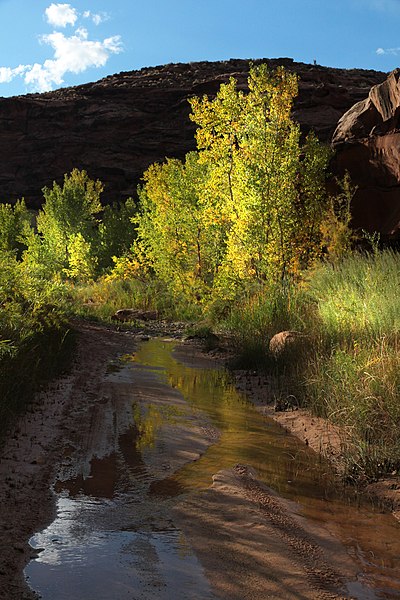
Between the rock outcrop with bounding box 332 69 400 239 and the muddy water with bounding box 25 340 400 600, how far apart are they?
34.3 ft

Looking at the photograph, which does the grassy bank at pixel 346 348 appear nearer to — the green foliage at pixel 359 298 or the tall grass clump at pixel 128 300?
the green foliage at pixel 359 298

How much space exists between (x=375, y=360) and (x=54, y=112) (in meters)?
66.5

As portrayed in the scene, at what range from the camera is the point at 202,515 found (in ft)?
14.0

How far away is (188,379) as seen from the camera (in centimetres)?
1019

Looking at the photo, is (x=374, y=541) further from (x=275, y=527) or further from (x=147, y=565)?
(x=147, y=565)

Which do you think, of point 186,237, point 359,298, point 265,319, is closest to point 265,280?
point 265,319

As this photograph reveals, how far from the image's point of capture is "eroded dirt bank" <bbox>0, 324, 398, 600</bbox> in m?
3.30

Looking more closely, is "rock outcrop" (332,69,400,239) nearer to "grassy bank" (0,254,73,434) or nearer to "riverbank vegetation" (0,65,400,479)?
"riverbank vegetation" (0,65,400,479)

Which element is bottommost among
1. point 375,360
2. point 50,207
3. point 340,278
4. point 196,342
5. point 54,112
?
point 196,342

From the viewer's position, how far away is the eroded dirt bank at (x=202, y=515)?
3.30 m

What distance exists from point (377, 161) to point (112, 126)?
50576mm

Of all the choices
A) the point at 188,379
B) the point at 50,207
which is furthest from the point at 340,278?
the point at 50,207

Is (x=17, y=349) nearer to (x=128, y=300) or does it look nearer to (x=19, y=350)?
(x=19, y=350)

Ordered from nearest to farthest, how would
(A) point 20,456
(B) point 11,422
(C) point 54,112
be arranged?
1. (A) point 20,456
2. (B) point 11,422
3. (C) point 54,112
